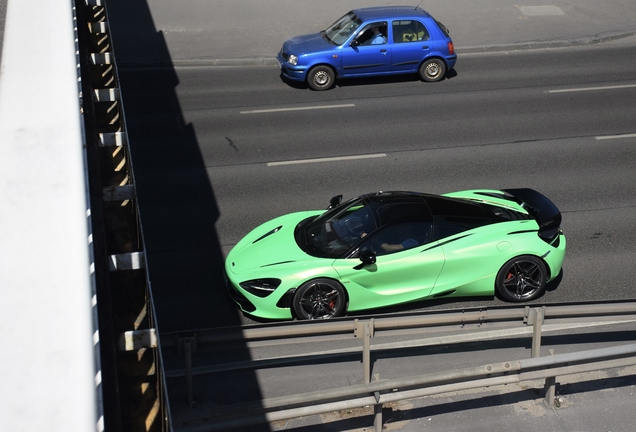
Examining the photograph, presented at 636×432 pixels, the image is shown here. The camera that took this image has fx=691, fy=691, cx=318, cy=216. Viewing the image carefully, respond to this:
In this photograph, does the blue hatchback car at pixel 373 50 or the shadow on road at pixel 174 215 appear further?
the blue hatchback car at pixel 373 50

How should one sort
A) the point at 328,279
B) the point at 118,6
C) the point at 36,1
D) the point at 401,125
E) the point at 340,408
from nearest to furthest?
the point at 340,408 < the point at 328,279 < the point at 36,1 < the point at 401,125 < the point at 118,6

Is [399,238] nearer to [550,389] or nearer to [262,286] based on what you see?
[262,286]

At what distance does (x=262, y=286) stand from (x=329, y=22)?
15.0 meters

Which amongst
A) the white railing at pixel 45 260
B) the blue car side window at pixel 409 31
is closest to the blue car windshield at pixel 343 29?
the blue car side window at pixel 409 31

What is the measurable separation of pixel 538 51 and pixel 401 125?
7816mm

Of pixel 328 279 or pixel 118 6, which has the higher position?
pixel 118 6

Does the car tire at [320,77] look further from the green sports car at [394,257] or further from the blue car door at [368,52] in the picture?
the green sports car at [394,257]

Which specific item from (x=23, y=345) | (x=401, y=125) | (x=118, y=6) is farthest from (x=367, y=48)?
(x=23, y=345)

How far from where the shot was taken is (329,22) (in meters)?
21.4

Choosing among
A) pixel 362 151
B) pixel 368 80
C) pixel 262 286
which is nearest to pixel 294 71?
pixel 368 80

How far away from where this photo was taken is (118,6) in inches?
872

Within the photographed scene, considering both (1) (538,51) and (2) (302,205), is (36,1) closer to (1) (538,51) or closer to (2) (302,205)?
(2) (302,205)

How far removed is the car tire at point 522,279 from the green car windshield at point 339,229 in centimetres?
173

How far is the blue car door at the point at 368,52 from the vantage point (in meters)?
16.4
